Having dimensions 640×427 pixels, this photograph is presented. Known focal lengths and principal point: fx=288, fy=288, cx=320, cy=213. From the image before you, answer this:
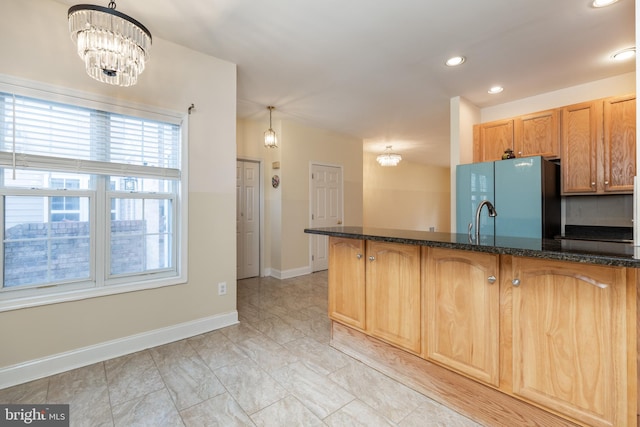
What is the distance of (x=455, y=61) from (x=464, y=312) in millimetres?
2479

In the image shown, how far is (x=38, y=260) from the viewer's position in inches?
80.9

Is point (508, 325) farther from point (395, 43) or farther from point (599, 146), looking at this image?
point (599, 146)

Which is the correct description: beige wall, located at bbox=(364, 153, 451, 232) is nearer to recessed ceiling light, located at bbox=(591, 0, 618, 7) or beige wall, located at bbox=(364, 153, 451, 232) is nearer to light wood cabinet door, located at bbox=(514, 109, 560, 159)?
light wood cabinet door, located at bbox=(514, 109, 560, 159)

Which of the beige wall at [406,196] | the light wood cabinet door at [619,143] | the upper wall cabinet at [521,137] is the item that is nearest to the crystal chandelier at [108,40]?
the upper wall cabinet at [521,137]

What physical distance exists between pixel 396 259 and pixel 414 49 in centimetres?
199

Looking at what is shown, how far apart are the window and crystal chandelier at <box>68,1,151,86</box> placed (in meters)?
0.82

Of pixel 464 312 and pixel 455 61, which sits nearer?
pixel 464 312

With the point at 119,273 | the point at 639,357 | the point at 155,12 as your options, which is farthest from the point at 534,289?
the point at 155,12

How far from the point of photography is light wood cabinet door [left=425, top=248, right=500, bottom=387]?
59.8 inches

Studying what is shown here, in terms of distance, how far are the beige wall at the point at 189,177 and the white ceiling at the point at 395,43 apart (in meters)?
0.34

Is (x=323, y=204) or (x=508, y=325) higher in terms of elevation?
(x=323, y=204)

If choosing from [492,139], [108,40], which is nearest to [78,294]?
[108,40]

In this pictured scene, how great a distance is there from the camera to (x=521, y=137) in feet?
11.5

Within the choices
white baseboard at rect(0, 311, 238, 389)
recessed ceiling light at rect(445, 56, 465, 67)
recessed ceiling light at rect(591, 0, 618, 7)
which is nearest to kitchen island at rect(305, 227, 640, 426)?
white baseboard at rect(0, 311, 238, 389)
